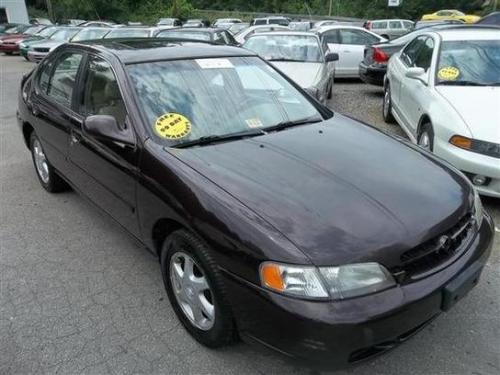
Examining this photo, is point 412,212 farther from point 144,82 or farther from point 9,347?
point 9,347

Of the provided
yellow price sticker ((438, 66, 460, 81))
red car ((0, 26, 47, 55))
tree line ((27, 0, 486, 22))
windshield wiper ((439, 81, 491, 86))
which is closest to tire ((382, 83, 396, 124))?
yellow price sticker ((438, 66, 460, 81))

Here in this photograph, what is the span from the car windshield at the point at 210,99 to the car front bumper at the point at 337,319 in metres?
1.15

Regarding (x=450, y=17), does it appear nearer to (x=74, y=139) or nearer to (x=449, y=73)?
(x=449, y=73)

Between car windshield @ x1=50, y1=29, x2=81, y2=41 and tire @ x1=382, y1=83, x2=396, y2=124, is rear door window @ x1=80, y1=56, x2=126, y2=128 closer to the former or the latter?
tire @ x1=382, y1=83, x2=396, y2=124

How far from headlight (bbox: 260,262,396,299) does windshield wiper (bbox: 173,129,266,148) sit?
106 cm

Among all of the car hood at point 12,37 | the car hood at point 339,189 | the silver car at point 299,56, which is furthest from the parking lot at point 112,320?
the car hood at point 12,37

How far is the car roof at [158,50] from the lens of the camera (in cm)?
334

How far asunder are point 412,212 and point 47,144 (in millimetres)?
3502

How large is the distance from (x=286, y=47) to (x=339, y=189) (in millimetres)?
6610

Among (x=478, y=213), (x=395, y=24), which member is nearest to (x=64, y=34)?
(x=478, y=213)

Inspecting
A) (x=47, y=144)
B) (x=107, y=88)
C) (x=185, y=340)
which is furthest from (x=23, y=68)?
(x=185, y=340)

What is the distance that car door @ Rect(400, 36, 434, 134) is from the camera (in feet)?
17.8

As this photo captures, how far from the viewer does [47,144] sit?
443cm

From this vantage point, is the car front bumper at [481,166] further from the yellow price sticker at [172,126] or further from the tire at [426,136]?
the yellow price sticker at [172,126]
